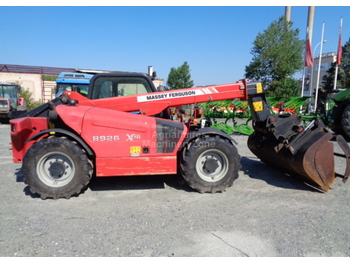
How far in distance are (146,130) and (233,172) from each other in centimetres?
161

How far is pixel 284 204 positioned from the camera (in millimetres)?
3727

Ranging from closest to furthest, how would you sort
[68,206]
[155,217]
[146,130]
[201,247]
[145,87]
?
[201,247]
[155,217]
[68,206]
[146,130]
[145,87]

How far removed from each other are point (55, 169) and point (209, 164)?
244 centimetres

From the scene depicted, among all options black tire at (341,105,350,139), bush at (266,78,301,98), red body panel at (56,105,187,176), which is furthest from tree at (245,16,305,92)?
red body panel at (56,105,187,176)

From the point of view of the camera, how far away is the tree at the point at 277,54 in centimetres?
2523

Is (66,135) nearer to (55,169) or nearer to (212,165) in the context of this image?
(55,169)

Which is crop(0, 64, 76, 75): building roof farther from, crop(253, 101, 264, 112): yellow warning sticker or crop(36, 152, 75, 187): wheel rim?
crop(253, 101, 264, 112): yellow warning sticker

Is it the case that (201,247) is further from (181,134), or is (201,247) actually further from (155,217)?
(181,134)

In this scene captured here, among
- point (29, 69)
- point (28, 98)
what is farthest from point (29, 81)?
point (29, 69)

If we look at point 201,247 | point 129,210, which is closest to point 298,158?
point 201,247

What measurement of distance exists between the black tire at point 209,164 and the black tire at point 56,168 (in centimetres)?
158

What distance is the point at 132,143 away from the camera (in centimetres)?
399

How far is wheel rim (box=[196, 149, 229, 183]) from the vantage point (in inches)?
163

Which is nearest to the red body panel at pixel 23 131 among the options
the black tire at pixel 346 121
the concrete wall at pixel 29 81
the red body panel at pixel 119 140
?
the red body panel at pixel 119 140
